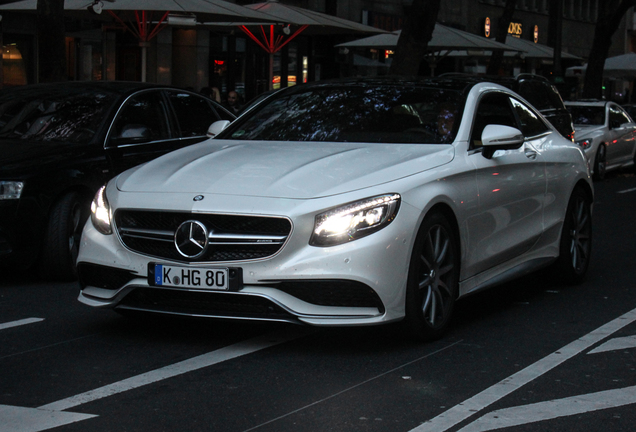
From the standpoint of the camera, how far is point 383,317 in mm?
5426

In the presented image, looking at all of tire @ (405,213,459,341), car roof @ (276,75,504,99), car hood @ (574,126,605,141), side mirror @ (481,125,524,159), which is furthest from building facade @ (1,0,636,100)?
tire @ (405,213,459,341)

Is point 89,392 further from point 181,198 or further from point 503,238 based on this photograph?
point 503,238

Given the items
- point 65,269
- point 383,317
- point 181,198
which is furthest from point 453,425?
point 65,269

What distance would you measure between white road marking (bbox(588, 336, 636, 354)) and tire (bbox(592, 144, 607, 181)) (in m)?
15.1

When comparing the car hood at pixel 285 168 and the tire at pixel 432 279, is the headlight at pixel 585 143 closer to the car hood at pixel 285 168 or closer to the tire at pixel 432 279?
the car hood at pixel 285 168

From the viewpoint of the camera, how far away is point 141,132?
9.05 metres

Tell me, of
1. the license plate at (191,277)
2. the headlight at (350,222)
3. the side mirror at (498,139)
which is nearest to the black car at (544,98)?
the side mirror at (498,139)

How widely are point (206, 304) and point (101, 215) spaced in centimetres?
87

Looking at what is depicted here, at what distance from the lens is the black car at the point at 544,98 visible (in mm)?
14562

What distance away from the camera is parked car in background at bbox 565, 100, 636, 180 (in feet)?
67.5

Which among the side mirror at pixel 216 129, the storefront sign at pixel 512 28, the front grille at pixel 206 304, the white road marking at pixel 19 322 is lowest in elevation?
the white road marking at pixel 19 322

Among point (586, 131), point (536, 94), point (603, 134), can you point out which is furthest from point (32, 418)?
point (603, 134)

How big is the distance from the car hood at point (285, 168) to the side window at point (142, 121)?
8.18 ft

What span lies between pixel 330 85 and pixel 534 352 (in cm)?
246
